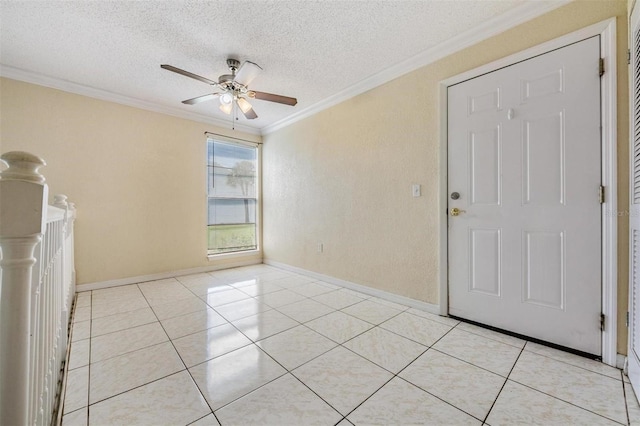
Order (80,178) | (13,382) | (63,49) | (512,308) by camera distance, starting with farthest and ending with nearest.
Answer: (80,178)
(63,49)
(512,308)
(13,382)

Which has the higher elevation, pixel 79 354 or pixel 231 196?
pixel 231 196

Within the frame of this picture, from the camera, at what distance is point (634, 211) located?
1533mm

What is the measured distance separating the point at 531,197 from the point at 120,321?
3669 mm

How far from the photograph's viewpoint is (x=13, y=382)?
606mm

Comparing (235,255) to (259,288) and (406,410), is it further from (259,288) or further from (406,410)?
(406,410)

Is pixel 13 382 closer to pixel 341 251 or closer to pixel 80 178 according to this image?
pixel 341 251

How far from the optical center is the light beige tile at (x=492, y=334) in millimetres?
1974

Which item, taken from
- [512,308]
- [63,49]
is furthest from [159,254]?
[512,308]

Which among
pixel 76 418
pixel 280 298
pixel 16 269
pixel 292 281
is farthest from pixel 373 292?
pixel 16 269

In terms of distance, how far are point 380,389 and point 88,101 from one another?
449 cm

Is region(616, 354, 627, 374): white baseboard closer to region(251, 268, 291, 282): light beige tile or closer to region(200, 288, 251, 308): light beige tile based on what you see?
region(200, 288, 251, 308): light beige tile

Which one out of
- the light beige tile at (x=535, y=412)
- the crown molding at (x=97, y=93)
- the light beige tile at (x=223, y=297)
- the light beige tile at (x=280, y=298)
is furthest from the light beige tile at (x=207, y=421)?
the crown molding at (x=97, y=93)

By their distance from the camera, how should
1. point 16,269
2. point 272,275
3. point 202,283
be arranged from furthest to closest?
point 272,275 → point 202,283 → point 16,269

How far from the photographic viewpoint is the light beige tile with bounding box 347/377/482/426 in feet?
4.14
